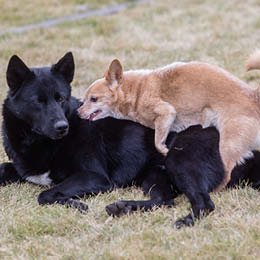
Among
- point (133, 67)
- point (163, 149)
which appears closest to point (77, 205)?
point (163, 149)

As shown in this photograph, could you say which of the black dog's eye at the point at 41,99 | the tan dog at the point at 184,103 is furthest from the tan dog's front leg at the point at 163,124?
the black dog's eye at the point at 41,99

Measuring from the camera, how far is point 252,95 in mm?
3619

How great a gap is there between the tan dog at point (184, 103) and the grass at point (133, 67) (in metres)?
0.40

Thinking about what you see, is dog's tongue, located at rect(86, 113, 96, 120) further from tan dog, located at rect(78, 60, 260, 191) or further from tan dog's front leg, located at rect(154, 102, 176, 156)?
tan dog's front leg, located at rect(154, 102, 176, 156)

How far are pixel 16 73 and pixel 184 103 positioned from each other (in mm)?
1217

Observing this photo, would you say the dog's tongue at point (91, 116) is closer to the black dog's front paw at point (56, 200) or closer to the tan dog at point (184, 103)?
the tan dog at point (184, 103)

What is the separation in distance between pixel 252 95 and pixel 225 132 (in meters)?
0.36

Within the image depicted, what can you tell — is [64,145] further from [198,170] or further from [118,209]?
[198,170]

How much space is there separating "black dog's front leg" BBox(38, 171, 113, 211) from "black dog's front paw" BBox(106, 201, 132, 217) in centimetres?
23

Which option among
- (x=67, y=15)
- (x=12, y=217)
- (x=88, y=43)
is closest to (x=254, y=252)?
(x=12, y=217)

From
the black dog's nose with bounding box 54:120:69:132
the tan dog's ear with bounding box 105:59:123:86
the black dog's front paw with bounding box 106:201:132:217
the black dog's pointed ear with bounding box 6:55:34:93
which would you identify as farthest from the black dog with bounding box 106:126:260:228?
the black dog's pointed ear with bounding box 6:55:34:93

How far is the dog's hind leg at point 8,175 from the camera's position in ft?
12.8

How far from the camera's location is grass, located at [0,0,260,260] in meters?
2.84

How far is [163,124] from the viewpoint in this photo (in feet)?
12.3
